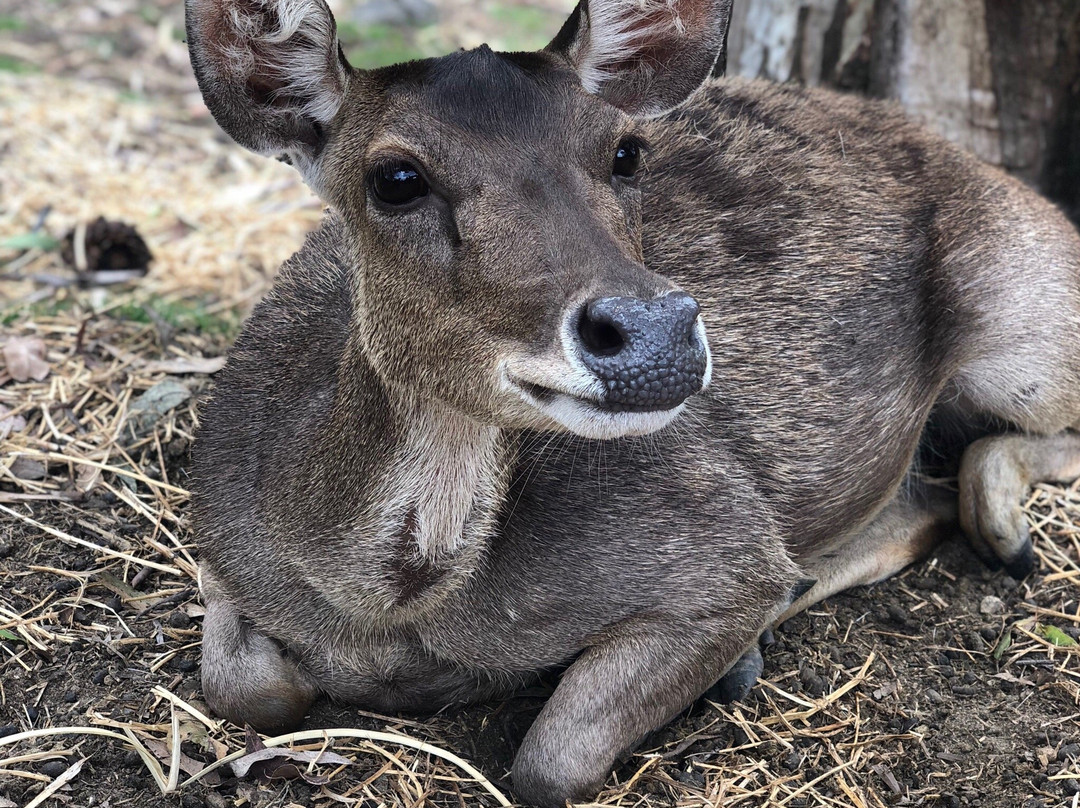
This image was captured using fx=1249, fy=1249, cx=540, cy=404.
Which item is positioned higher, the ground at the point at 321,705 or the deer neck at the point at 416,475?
the deer neck at the point at 416,475

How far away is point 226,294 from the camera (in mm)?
7500

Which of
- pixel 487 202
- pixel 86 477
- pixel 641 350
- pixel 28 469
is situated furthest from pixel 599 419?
pixel 28 469

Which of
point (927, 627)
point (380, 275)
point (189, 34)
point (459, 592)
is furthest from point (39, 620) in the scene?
point (927, 627)

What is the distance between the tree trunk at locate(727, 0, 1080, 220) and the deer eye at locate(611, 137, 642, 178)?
317 cm

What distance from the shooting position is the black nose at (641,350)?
10.5 feet

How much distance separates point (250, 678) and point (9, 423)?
2117 millimetres

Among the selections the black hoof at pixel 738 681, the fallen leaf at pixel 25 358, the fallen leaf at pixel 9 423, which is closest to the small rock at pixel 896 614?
the black hoof at pixel 738 681

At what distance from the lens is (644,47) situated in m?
4.37

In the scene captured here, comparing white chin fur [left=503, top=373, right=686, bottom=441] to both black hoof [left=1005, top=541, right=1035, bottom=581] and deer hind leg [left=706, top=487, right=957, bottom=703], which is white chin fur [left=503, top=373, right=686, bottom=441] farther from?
black hoof [left=1005, top=541, right=1035, bottom=581]

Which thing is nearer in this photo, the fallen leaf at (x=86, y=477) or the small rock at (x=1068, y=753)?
the small rock at (x=1068, y=753)

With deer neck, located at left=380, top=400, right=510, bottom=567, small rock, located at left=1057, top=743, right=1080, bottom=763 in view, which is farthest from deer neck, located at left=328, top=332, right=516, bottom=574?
small rock, located at left=1057, top=743, right=1080, bottom=763

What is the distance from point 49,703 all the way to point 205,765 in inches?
25.0

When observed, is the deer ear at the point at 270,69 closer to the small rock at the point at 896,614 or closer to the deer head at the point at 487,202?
the deer head at the point at 487,202

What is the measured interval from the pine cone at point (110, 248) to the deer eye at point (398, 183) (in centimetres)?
418
